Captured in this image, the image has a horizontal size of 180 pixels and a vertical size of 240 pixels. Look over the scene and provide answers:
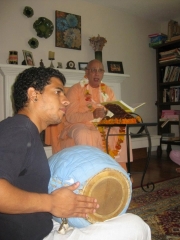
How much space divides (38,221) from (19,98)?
0.39m

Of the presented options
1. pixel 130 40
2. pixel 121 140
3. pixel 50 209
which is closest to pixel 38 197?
pixel 50 209

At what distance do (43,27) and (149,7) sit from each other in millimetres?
1940

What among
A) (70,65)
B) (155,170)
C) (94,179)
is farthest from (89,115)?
(94,179)

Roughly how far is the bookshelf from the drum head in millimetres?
3487

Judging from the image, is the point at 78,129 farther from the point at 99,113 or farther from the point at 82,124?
the point at 99,113

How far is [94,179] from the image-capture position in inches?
31.3

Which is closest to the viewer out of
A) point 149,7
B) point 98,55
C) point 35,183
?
point 35,183

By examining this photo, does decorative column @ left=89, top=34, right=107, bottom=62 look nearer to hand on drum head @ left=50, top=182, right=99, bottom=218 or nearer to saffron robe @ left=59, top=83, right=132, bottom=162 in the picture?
saffron robe @ left=59, top=83, right=132, bottom=162

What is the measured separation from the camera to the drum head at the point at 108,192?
794mm

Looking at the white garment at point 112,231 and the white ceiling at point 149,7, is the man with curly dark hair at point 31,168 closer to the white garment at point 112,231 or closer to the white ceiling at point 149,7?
the white garment at point 112,231

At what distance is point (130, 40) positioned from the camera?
4.48 m

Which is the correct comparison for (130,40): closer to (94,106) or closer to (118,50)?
(118,50)

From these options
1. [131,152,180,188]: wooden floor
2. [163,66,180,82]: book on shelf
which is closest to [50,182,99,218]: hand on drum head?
[131,152,180,188]: wooden floor

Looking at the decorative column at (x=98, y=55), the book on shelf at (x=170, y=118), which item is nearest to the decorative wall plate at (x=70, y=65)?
the decorative column at (x=98, y=55)
